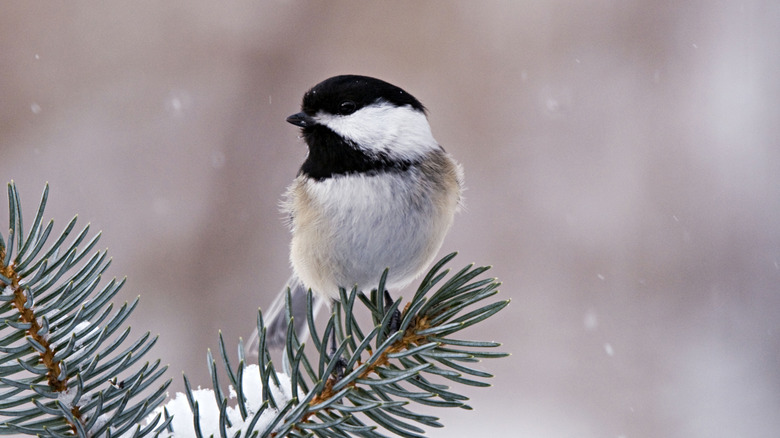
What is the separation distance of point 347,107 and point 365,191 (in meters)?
0.20

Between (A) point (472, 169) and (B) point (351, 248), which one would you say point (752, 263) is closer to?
(A) point (472, 169)

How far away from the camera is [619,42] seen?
2.53m

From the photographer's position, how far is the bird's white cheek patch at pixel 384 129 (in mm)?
1218

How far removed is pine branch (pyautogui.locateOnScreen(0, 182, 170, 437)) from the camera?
23.3 inches

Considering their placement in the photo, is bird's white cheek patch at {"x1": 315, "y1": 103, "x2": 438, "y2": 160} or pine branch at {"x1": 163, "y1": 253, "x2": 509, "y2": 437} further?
bird's white cheek patch at {"x1": 315, "y1": 103, "x2": 438, "y2": 160}

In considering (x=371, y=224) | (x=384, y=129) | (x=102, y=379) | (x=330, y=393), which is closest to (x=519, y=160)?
(x=384, y=129)

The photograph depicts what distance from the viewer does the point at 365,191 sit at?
1156 mm

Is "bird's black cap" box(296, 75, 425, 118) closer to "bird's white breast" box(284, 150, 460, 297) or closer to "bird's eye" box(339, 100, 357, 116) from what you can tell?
"bird's eye" box(339, 100, 357, 116)

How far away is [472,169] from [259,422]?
202 cm

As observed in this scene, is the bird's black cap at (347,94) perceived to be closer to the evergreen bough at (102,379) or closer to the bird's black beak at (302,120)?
the bird's black beak at (302,120)

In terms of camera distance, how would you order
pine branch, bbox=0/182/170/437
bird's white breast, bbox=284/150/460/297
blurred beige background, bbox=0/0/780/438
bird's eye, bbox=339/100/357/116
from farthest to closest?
1. blurred beige background, bbox=0/0/780/438
2. bird's eye, bbox=339/100/357/116
3. bird's white breast, bbox=284/150/460/297
4. pine branch, bbox=0/182/170/437

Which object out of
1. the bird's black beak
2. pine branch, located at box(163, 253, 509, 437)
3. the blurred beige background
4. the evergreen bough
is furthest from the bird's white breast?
the blurred beige background

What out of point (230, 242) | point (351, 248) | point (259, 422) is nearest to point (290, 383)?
point (259, 422)

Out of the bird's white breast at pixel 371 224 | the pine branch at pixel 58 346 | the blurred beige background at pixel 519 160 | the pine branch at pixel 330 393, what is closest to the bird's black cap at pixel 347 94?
the bird's white breast at pixel 371 224
